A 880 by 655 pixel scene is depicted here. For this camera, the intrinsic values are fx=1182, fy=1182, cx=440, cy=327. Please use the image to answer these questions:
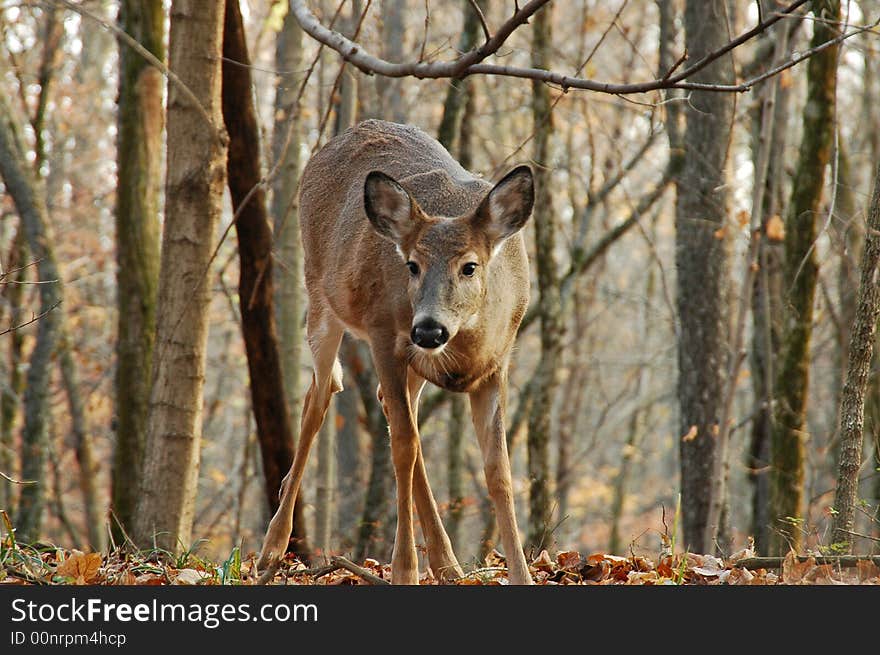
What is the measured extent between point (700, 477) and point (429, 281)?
556 centimetres

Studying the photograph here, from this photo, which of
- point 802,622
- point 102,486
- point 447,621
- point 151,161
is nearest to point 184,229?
point 151,161

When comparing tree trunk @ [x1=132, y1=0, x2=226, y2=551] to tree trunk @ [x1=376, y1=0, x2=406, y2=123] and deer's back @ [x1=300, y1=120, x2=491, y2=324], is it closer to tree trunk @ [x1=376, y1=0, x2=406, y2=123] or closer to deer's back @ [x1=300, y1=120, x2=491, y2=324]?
deer's back @ [x1=300, y1=120, x2=491, y2=324]

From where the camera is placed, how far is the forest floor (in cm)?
531

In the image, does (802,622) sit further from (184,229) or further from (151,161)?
(151,161)

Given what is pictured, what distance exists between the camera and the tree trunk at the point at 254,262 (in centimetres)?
906

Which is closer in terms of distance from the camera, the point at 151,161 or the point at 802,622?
the point at 802,622

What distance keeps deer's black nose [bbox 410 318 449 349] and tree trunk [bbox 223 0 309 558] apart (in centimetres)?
364

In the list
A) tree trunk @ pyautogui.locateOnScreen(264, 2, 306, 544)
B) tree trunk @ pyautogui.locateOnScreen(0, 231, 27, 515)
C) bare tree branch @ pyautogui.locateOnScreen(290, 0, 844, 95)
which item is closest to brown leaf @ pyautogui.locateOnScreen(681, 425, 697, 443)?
tree trunk @ pyautogui.locateOnScreen(264, 2, 306, 544)

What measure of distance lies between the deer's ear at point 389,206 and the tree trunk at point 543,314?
597 cm

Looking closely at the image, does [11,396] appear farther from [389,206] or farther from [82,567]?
Result: [389,206]

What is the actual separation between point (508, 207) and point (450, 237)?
0.34m

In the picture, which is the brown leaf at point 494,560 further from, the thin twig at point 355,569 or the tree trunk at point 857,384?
the tree trunk at point 857,384

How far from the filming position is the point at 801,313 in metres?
9.91

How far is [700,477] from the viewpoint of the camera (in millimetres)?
10438
